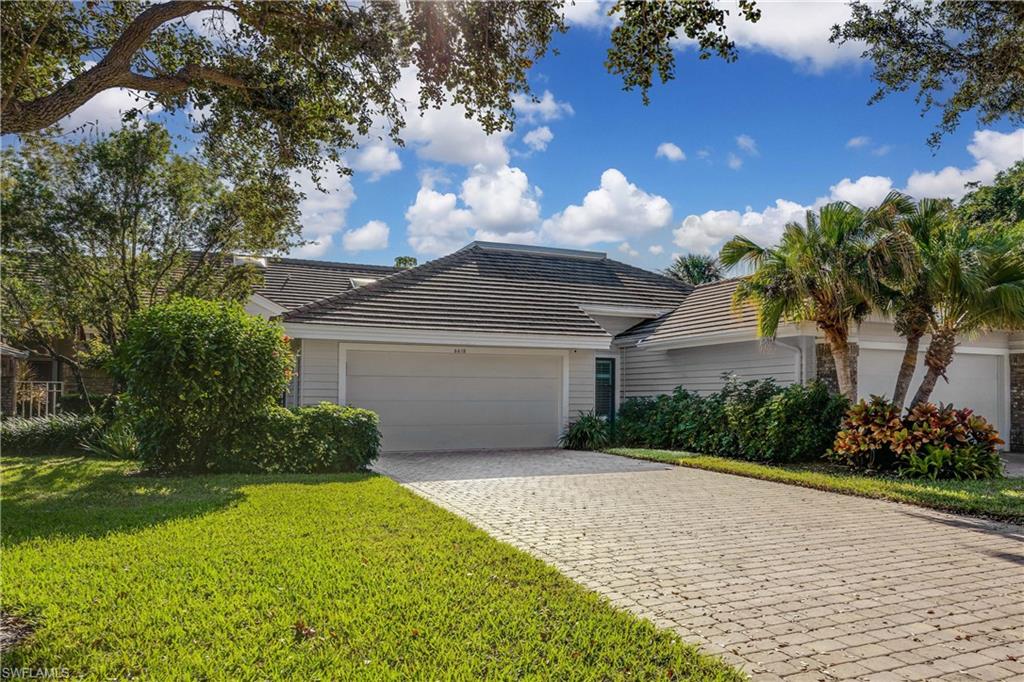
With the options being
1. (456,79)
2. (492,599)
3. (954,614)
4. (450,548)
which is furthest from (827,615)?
(456,79)

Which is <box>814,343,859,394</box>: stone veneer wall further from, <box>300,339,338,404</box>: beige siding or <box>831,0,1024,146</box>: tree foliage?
<box>300,339,338,404</box>: beige siding

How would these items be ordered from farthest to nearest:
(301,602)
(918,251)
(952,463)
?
(918,251), (952,463), (301,602)

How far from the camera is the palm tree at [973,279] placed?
1066cm

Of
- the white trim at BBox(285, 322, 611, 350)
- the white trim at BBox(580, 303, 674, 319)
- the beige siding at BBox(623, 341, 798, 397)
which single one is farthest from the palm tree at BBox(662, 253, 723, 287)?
the white trim at BBox(285, 322, 611, 350)

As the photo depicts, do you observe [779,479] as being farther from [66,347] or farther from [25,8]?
[66,347]

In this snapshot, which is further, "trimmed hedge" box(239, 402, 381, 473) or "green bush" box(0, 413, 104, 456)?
"green bush" box(0, 413, 104, 456)

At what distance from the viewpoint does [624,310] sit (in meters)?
18.9

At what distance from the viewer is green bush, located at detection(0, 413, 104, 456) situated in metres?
13.5

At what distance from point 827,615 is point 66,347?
22014mm

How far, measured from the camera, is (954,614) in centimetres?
463

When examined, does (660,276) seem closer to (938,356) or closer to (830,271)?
(830,271)

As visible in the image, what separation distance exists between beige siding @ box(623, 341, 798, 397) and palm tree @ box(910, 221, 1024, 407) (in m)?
3.51

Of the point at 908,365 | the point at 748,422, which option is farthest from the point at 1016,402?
the point at 748,422

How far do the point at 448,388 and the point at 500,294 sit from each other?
307 centimetres
